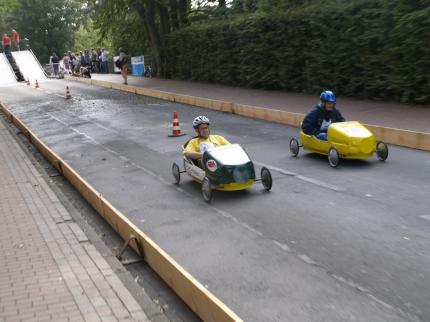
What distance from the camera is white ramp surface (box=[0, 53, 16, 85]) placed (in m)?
40.2

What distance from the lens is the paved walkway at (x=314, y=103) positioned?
13375 millimetres

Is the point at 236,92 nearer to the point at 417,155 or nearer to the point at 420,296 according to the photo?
the point at 417,155

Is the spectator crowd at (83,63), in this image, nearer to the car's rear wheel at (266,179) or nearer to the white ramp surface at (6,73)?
the white ramp surface at (6,73)

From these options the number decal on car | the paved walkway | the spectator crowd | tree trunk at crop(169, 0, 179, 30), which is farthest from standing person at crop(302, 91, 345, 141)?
the spectator crowd

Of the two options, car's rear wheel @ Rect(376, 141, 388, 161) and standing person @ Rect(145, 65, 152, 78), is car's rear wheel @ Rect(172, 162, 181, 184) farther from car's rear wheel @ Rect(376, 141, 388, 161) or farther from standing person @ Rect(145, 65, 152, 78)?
standing person @ Rect(145, 65, 152, 78)

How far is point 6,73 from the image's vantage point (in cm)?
4147

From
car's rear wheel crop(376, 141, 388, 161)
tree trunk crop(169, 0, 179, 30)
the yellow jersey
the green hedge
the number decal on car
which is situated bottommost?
car's rear wheel crop(376, 141, 388, 161)

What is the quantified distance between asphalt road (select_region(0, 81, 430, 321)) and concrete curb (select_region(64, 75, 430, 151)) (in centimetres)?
34

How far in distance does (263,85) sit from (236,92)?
3.88ft

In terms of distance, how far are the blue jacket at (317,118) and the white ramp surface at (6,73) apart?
111 feet

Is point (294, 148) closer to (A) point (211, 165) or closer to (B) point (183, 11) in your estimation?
(A) point (211, 165)

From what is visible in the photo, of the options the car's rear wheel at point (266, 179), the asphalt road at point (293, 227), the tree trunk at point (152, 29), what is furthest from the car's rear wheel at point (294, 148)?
the tree trunk at point (152, 29)

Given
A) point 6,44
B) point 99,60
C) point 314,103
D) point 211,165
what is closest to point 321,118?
point 211,165

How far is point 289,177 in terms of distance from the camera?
9.49 meters
